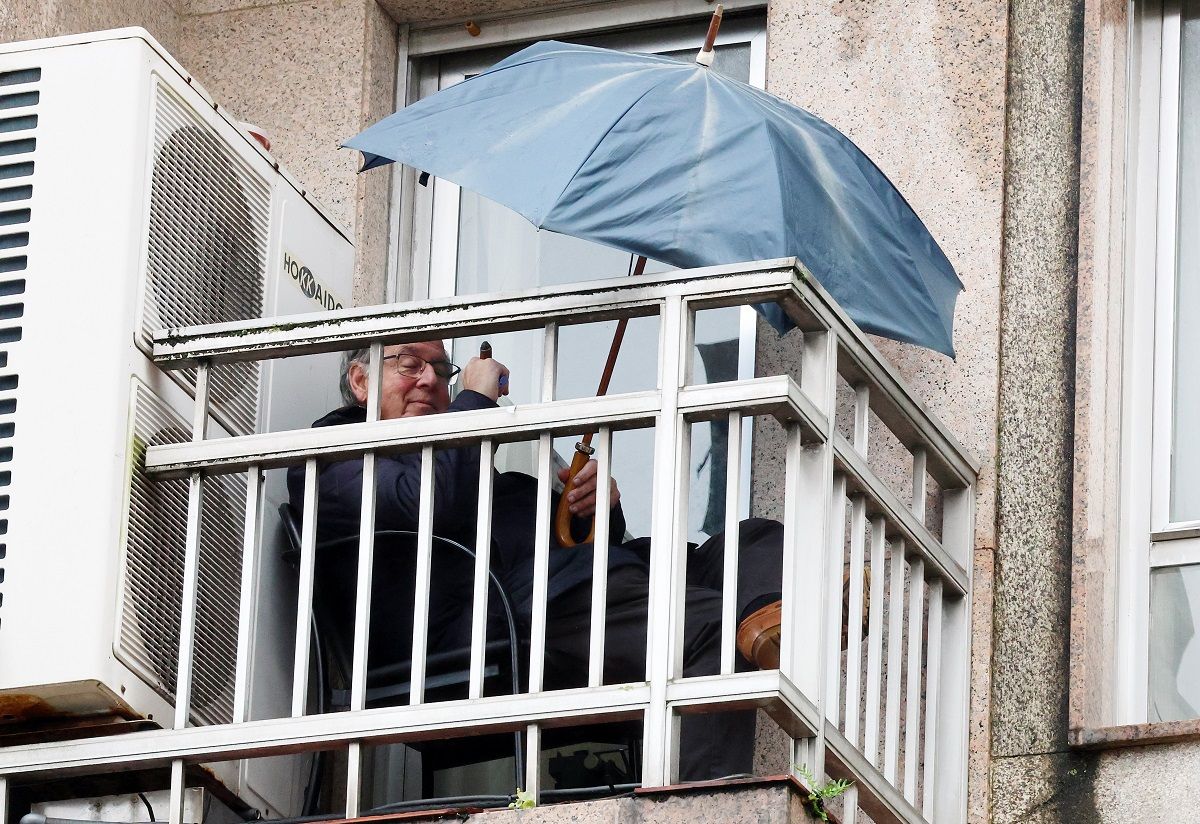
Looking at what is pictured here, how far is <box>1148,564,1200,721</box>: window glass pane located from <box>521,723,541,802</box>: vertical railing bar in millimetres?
2006

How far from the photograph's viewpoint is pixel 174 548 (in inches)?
217

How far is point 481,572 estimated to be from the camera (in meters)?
5.16

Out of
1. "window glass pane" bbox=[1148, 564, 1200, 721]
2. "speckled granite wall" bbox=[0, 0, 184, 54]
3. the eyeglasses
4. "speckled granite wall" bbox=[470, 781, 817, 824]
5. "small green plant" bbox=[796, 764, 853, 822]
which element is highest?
"speckled granite wall" bbox=[0, 0, 184, 54]

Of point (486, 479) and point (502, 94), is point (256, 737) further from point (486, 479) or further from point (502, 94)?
point (502, 94)

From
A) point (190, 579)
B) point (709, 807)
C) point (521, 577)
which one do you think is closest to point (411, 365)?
point (521, 577)

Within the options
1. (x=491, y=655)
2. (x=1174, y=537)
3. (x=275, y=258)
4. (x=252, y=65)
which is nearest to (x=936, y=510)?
(x=1174, y=537)

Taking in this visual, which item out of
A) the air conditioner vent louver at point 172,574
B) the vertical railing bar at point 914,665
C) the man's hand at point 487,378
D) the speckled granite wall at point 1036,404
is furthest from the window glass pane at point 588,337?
the air conditioner vent louver at point 172,574

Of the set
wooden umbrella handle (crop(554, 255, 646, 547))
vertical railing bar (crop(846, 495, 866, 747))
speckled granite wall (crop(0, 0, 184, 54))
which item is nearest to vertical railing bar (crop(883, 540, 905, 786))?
vertical railing bar (crop(846, 495, 866, 747))

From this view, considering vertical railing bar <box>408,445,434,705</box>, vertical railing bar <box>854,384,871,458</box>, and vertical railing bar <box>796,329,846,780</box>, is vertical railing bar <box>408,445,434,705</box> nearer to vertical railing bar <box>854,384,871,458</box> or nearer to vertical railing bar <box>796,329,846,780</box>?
vertical railing bar <box>796,329,846,780</box>

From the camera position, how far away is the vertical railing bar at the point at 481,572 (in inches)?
201

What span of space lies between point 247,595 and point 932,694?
1.70m

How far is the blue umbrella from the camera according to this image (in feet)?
17.3

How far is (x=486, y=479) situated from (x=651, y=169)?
31.3 inches

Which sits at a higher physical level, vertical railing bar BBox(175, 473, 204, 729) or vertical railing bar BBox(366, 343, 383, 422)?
vertical railing bar BBox(366, 343, 383, 422)
